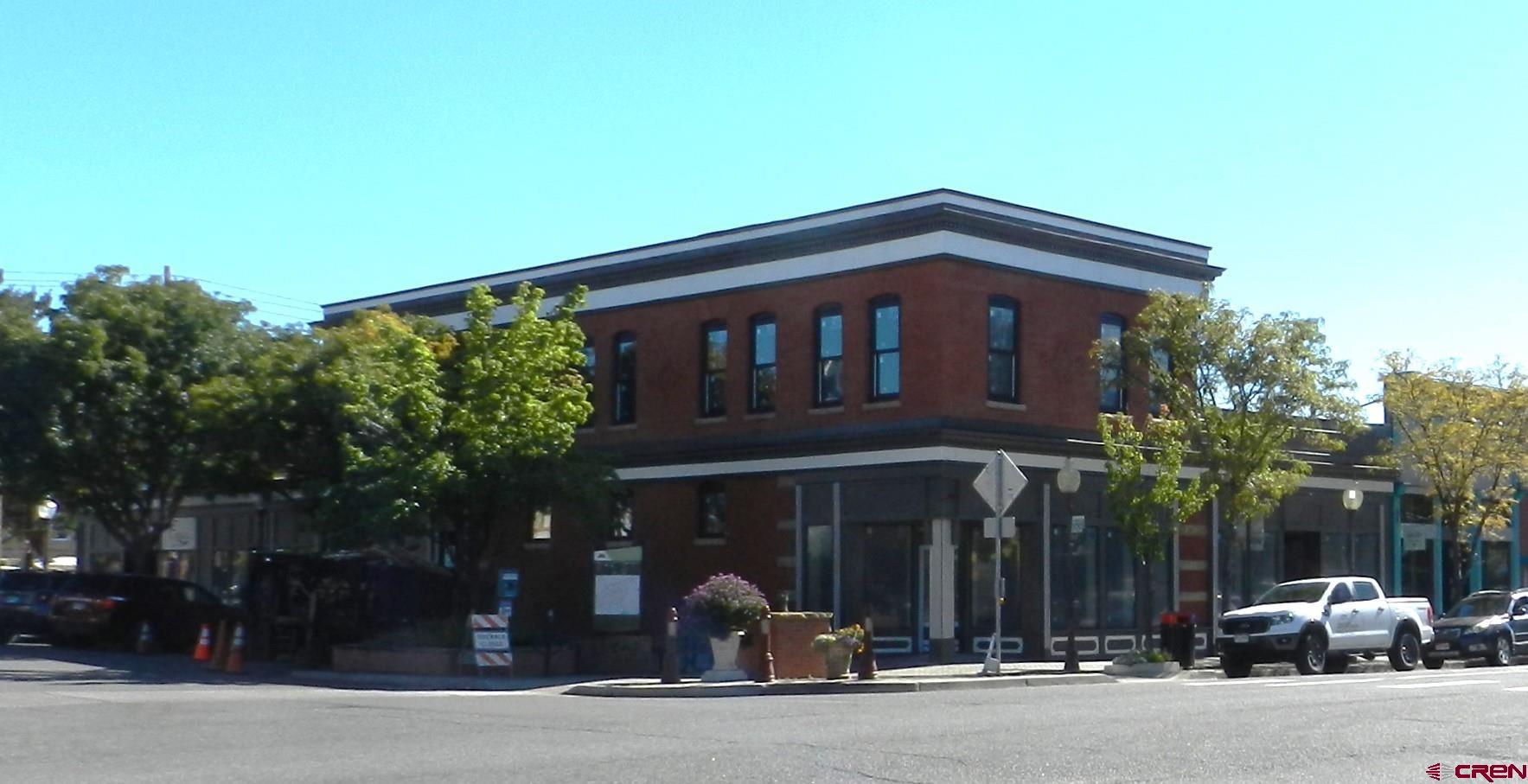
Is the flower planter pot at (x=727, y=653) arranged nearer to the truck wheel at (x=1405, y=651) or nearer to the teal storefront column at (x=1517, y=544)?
the truck wheel at (x=1405, y=651)

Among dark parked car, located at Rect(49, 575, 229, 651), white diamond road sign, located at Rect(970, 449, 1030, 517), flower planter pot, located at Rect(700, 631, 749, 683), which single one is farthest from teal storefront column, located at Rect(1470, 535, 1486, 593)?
dark parked car, located at Rect(49, 575, 229, 651)

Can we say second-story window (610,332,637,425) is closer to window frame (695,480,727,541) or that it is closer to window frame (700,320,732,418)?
window frame (700,320,732,418)

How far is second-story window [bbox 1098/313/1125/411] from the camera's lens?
1307 inches

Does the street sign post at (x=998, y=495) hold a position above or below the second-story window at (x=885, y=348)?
below

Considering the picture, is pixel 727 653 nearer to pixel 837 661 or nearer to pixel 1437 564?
pixel 837 661

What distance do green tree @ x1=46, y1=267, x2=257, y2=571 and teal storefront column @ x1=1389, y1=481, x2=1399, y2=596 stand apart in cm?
2705

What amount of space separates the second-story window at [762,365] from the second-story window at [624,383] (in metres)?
3.58

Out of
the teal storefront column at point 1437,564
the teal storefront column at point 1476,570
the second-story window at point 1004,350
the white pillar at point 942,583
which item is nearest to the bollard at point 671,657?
the white pillar at point 942,583

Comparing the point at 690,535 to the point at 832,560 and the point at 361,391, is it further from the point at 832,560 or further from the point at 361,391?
the point at 361,391

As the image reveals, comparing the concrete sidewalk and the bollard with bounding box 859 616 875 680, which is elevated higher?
the bollard with bounding box 859 616 875 680

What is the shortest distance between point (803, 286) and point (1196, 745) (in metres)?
19.7

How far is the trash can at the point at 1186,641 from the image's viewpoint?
3080 cm

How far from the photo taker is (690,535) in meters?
35.6

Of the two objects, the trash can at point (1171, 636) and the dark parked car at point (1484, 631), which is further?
the dark parked car at point (1484, 631)
